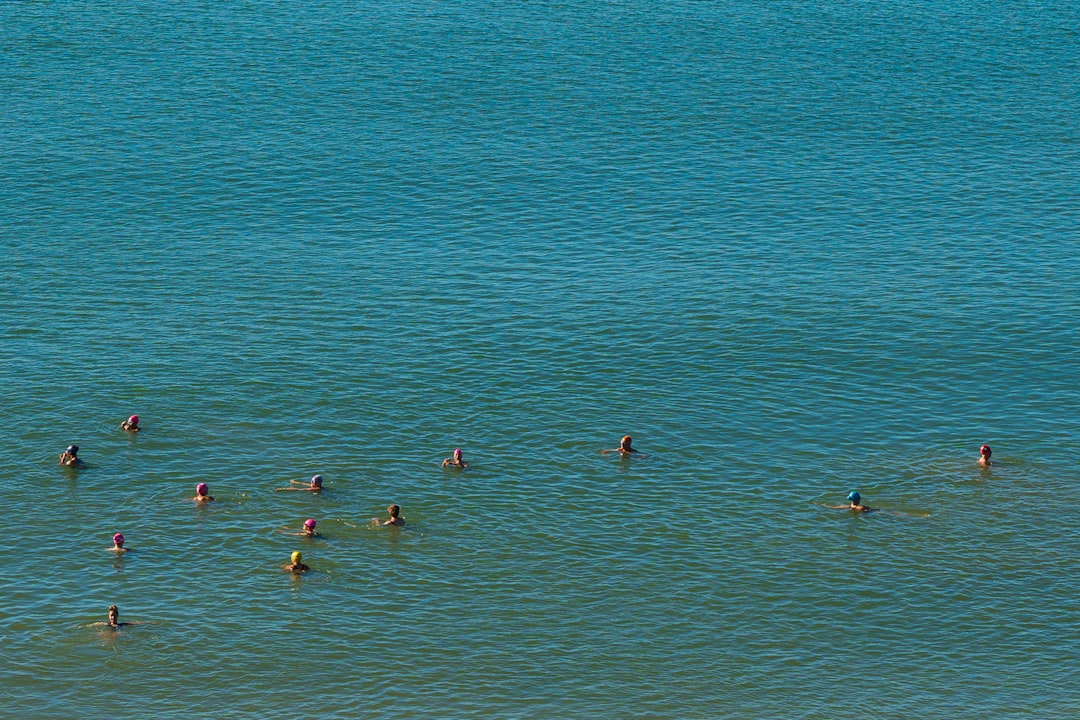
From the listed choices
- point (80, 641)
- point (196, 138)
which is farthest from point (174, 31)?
point (80, 641)

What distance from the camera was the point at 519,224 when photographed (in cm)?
13588

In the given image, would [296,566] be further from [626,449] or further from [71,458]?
[626,449]

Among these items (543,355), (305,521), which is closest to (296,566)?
(305,521)

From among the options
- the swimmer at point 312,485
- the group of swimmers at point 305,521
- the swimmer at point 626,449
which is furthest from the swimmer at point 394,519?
the swimmer at point 626,449

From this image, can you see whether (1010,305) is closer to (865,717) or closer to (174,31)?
(865,717)

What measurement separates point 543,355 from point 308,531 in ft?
97.2

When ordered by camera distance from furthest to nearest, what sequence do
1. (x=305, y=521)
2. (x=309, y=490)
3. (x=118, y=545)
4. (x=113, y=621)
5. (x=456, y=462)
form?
(x=456, y=462) < (x=309, y=490) < (x=305, y=521) < (x=118, y=545) < (x=113, y=621)

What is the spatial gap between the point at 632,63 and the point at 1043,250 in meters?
58.9

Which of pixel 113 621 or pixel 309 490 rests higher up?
pixel 309 490

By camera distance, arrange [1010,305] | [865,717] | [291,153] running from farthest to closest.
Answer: [291,153] < [1010,305] < [865,717]

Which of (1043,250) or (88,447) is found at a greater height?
(1043,250)

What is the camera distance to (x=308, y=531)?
86125 millimetres

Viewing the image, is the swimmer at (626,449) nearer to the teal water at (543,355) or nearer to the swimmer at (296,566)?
the teal water at (543,355)

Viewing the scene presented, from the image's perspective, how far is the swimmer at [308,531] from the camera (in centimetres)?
8562
